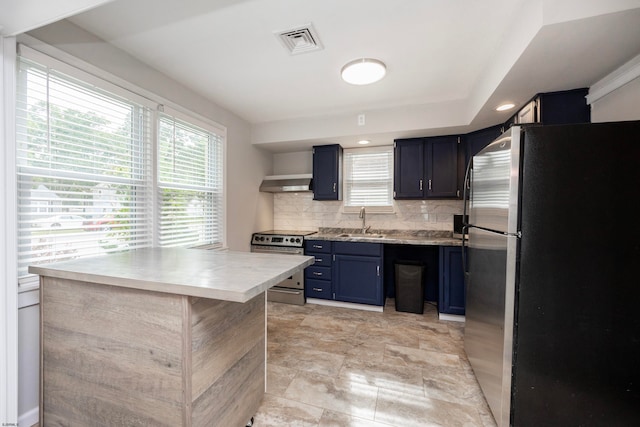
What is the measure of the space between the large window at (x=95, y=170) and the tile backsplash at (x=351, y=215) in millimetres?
1704

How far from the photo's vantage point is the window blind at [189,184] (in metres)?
2.39

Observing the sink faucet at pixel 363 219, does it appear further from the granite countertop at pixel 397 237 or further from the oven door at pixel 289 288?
the oven door at pixel 289 288

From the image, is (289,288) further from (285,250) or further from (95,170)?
(95,170)

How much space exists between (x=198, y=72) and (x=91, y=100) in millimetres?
866

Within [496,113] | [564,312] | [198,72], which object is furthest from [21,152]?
[496,113]

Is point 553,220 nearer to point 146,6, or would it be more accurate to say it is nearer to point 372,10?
point 372,10

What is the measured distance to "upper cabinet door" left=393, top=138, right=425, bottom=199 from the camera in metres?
3.36

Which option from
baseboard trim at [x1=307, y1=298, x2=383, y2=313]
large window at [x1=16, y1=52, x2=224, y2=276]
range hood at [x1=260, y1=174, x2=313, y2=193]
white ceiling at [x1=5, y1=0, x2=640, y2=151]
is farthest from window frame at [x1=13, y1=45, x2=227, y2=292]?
baseboard trim at [x1=307, y1=298, x2=383, y2=313]

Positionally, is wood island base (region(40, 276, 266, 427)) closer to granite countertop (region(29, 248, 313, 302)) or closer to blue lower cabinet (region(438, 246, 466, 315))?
granite countertop (region(29, 248, 313, 302))

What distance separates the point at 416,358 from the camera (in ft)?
7.29

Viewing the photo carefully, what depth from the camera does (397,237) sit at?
3.39 meters

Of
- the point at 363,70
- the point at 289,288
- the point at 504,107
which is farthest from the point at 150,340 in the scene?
the point at 504,107

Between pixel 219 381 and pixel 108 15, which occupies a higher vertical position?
pixel 108 15

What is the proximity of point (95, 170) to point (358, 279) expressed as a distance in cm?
280
